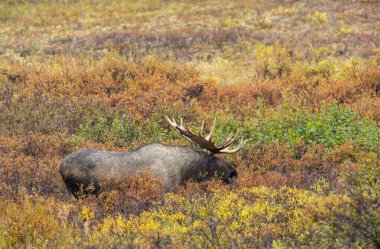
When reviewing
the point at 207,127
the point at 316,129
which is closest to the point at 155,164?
the point at 207,127

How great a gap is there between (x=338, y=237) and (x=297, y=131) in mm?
5529

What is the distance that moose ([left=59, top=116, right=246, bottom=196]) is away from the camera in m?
7.56

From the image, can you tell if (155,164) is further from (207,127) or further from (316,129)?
(316,129)

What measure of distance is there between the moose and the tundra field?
24 cm

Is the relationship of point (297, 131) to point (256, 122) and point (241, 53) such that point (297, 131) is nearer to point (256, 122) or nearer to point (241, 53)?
point (256, 122)

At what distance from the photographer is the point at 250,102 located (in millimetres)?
12492

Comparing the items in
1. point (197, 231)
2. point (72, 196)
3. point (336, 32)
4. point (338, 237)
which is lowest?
point (336, 32)

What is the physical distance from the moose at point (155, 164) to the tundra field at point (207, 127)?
244 millimetres

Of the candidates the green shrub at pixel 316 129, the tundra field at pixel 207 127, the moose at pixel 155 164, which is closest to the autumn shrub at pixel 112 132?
the tundra field at pixel 207 127

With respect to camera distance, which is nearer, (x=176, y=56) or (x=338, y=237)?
(x=338, y=237)

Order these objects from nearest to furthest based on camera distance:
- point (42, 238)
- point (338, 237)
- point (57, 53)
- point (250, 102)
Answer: point (338, 237), point (42, 238), point (250, 102), point (57, 53)

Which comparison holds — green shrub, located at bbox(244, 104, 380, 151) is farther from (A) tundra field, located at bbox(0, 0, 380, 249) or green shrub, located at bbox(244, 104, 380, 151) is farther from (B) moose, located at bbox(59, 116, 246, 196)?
(B) moose, located at bbox(59, 116, 246, 196)

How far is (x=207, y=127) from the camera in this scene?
11094 mm

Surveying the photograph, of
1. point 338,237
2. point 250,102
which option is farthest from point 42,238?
point 250,102
